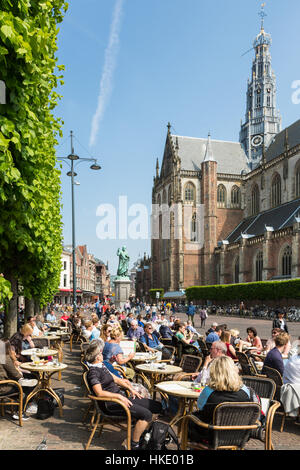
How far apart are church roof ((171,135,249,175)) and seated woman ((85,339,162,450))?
53.1 meters

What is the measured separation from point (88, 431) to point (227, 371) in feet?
8.52

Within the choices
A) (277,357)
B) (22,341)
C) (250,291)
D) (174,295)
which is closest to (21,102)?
(22,341)

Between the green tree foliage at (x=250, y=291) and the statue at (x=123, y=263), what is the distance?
459 inches

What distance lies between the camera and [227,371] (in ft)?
12.3

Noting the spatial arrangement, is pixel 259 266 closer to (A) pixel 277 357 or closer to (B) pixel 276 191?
(B) pixel 276 191

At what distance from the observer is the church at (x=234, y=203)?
41.8 m

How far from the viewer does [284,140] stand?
4984 centimetres

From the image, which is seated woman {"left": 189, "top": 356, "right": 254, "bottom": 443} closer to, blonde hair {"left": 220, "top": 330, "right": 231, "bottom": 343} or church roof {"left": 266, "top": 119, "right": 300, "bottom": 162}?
blonde hair {"left": 220, "top": 330, "right": 231, "bottom": 343}

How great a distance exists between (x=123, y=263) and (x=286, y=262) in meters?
15.5

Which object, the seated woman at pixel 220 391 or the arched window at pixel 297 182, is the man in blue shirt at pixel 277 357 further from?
the arched window at pixel 297 182

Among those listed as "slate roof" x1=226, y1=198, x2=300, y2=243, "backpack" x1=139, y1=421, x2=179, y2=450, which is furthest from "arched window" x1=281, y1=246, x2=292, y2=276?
"backpack" x1=139, y1=421, x2=179, y2=450

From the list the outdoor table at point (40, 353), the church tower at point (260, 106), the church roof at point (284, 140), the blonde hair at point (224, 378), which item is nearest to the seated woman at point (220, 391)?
the blonde hair at point (224, 378)

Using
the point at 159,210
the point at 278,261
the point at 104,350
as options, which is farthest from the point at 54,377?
the point at 159,210

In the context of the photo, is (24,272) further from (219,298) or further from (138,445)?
(219,298)
